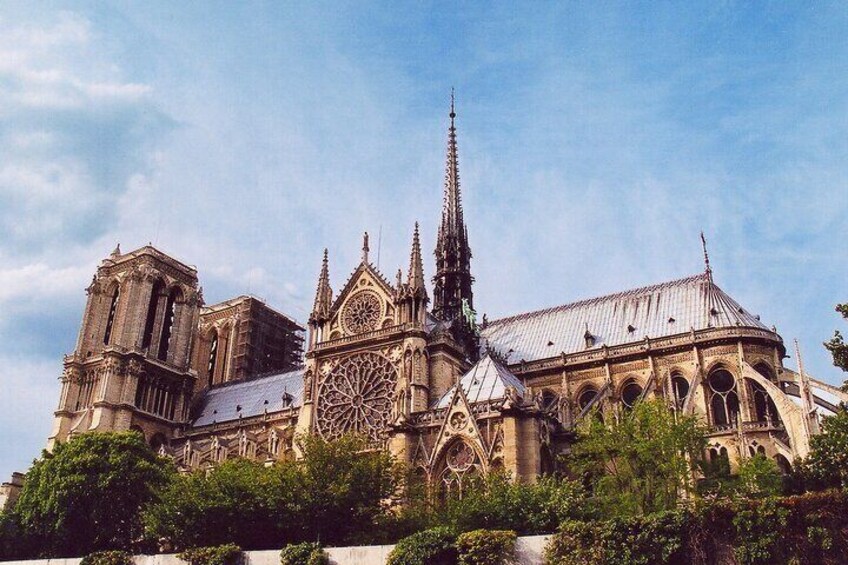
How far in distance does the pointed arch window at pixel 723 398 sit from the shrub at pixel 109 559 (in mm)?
32846

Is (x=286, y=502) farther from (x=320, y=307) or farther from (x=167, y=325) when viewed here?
(x=167, y=325)

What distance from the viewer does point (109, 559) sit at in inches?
1355

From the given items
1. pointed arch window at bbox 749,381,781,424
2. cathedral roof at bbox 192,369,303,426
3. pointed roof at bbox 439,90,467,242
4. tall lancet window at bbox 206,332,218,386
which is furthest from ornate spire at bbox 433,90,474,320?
tall lancet window at bbox 206,332,218,386

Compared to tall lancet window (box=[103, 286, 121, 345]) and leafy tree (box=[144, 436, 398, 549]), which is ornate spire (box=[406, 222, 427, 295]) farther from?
tall lancet window (box=[103, 286, 121, 345])

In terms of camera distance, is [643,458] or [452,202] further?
[452,202]

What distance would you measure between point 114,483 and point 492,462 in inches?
823

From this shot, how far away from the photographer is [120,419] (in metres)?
67.6

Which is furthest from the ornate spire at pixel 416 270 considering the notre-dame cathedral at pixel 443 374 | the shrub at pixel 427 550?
the shrub at pixel 427 550

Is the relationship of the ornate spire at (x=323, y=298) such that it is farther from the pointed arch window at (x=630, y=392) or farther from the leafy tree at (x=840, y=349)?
the leafy tree at (x=840, y=349)

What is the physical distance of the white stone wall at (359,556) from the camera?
2725cm

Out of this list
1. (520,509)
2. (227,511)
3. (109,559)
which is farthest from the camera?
(227,511)

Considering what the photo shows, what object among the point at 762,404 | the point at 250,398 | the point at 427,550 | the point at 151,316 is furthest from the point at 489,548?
the point at 151,316

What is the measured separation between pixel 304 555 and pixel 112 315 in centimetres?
5176

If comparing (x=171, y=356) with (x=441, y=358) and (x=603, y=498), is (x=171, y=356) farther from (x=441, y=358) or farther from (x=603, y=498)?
(x=603, y=498)
